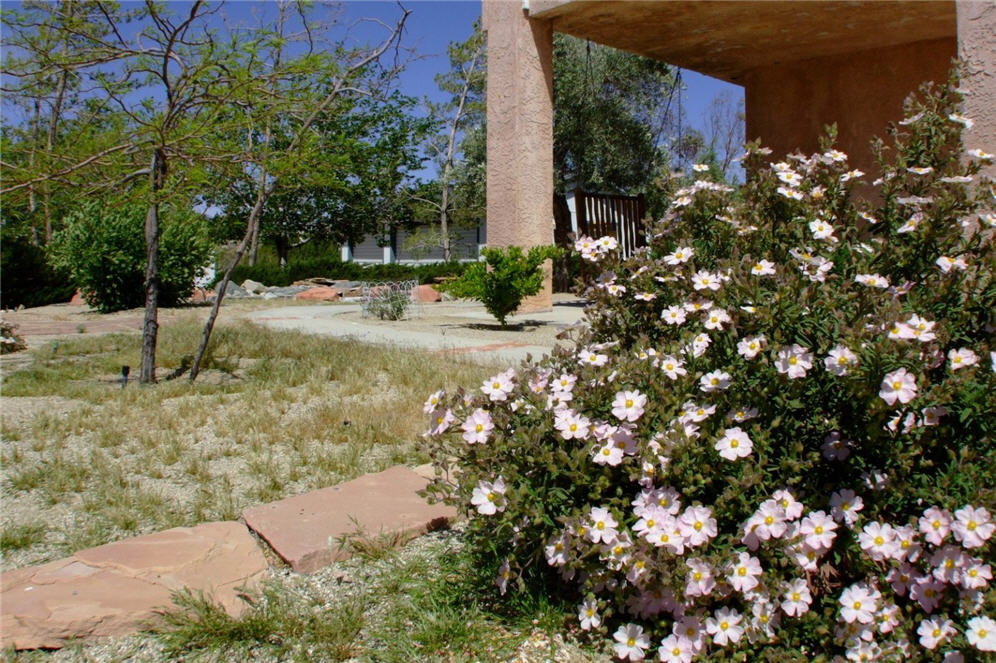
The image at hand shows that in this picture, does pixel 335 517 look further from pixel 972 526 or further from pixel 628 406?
pixel 972 526

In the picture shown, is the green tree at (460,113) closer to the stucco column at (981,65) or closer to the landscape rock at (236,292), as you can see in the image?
the landscape rock at (236,292)

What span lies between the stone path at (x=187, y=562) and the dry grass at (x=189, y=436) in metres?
0.24

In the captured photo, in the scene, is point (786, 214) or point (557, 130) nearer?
point (786, 214)

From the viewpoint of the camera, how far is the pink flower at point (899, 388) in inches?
56.4

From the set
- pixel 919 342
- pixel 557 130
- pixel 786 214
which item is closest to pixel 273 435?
pixel 786 214

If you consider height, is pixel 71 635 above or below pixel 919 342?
below

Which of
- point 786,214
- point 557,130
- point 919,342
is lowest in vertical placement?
point 919,342

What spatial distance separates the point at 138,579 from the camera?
2.07 meters

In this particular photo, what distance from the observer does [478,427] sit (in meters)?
1.90

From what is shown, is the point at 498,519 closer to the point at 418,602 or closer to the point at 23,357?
the point at 418,602

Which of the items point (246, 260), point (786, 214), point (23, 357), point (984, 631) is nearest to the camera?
point (984, 631)

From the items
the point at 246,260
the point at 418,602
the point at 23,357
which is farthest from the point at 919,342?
the point at 246,260

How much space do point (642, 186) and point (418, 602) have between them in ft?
56.0

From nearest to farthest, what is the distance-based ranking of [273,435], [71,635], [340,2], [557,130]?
[71,635]
[273,435]
[340,2]
[557,130]
